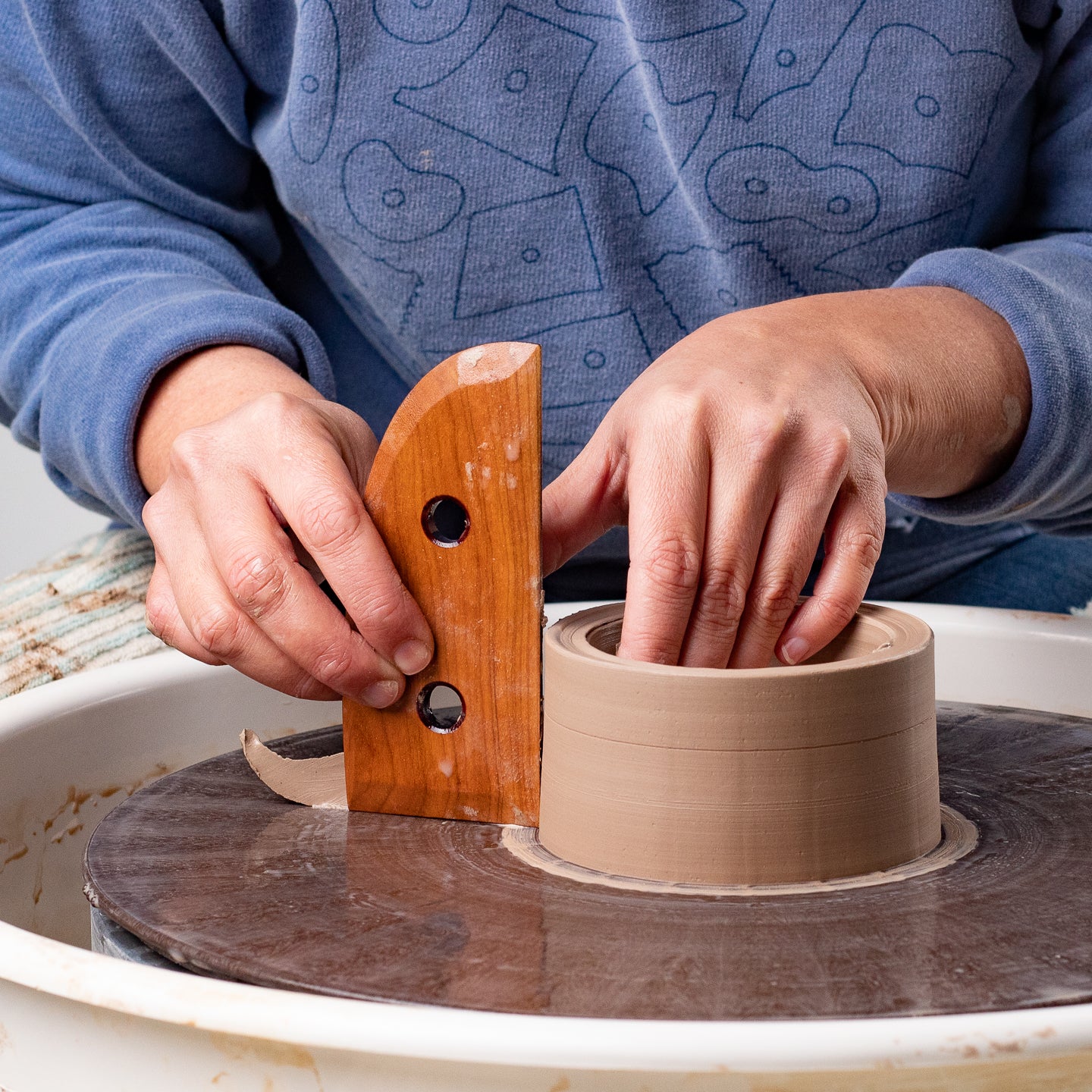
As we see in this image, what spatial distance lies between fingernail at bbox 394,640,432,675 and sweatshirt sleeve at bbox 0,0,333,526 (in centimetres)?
37

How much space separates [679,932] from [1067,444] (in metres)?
0.52

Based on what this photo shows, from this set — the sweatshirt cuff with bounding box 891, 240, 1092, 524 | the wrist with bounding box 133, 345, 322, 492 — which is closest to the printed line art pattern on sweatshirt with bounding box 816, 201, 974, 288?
the sweatshirt cuff with bounding box 891, 240, 1092, 524

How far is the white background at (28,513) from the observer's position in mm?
2270

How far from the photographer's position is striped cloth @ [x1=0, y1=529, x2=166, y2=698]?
0.92m

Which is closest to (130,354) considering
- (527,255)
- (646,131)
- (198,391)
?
(198,391)

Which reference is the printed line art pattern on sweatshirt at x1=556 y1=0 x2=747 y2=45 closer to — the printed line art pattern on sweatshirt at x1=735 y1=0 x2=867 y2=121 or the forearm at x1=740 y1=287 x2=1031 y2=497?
the printed line art pattern on sweatshirt at x1=735 y1=0 x2=867 y2=121

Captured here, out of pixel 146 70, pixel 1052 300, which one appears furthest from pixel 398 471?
pixel 146 70

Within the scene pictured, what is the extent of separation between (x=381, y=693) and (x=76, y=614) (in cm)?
46

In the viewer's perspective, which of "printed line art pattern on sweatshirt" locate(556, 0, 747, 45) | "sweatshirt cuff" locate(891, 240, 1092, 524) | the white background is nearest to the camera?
"sweatshirt cuff" locate(891, 240, 1092, 524)

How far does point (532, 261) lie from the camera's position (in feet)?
3.36

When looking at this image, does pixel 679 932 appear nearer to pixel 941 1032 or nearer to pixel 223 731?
pixel 941 1032

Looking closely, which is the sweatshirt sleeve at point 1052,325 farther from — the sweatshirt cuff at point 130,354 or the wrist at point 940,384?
the sweatshirt cuff at point 130,354

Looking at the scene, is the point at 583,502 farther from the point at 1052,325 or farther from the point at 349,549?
the point at 1052,325

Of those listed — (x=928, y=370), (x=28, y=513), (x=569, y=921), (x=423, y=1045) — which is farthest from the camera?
(x=28, y=513)
